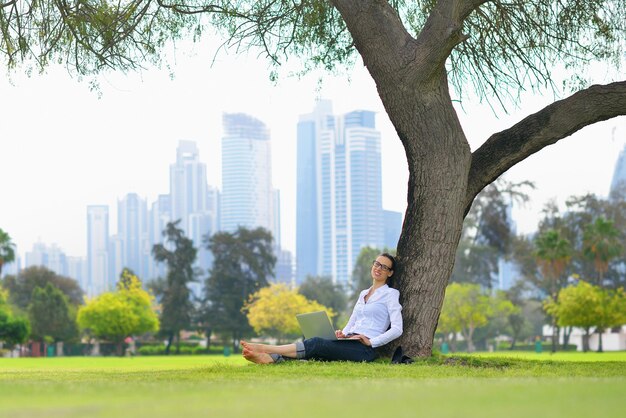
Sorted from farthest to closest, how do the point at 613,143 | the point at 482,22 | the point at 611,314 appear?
the point at 611,314 → the point at 613,143 → the point at 482,22

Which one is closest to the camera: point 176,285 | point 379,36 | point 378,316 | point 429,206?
point 378,316

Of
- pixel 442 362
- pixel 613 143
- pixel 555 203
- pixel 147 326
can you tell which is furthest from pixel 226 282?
pixel 442 362

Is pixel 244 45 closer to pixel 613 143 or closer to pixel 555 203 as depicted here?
pixel 613 143

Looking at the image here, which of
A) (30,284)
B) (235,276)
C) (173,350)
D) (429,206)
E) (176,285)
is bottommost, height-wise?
(173,350)

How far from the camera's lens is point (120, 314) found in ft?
206

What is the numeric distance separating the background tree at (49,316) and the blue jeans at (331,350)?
5740 centimetres

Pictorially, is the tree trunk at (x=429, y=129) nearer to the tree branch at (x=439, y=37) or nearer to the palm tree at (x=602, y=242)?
the tree branch at (x=439, y=37)

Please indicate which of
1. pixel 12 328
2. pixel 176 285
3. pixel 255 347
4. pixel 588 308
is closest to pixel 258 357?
pixel 255 347

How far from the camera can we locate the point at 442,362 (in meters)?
10.8

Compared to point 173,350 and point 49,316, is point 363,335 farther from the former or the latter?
point 173,350

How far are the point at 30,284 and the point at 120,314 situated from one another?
768 inches

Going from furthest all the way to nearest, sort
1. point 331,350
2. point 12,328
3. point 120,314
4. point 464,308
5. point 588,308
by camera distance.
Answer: point 464,308
point 120,314
point 588,308
point 12,328
point 331,350

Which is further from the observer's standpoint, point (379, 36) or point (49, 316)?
point (49, 316)

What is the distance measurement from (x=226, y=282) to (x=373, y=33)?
204 ft
